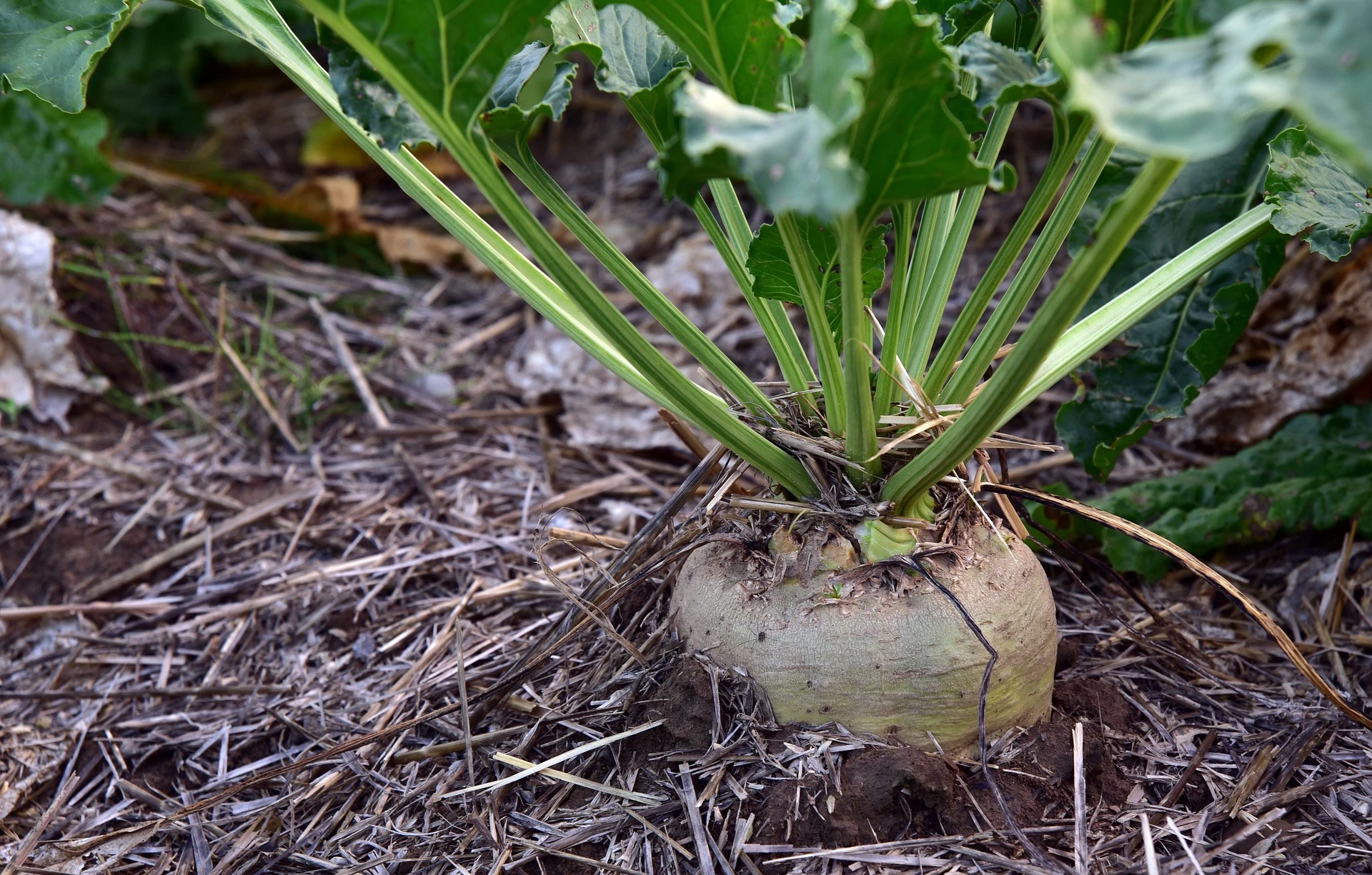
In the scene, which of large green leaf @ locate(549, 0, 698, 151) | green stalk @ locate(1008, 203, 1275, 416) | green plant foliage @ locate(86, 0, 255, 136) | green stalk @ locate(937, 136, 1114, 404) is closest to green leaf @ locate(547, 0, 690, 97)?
large green leaf @ locate(549, 0, 698, 151)

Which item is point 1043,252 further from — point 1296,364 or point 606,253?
A: point 1296,364

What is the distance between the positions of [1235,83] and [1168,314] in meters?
0.94

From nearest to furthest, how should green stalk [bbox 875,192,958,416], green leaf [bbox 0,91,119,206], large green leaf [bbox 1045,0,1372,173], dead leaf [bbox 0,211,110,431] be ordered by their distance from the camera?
large green leaf [bbox 1045,0,1372,173], green stalk [bbox 875,192,958,416], dead leaf [bbox 0,211,110,431], green leaf [bbox 0,91,119,206]

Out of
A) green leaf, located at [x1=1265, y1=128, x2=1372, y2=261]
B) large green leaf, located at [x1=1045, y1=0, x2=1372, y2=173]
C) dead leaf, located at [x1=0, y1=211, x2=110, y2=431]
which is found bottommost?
dead leaf, located at [x1=0, y1=211, x2=110, y2=431]

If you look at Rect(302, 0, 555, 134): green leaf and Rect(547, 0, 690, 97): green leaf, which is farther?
Rect(547, 0, 690, 97): green leaf

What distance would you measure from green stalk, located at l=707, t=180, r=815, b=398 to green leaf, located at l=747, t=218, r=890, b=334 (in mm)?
58

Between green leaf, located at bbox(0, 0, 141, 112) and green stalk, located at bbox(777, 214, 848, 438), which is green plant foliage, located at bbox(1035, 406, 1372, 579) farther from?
green leaf, located at bbox(0, 0, 141, 112)

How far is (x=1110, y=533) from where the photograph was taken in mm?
1619

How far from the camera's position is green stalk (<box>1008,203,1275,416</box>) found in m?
1.20

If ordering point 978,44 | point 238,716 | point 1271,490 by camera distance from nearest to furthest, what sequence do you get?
point 978,44 → point 238,716 → point 1271,490

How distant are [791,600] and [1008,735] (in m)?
0.31

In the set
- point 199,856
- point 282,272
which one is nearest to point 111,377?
point 282,272

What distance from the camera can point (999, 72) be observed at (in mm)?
959

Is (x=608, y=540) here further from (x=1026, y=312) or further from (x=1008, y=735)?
(x=1026, y=312)
